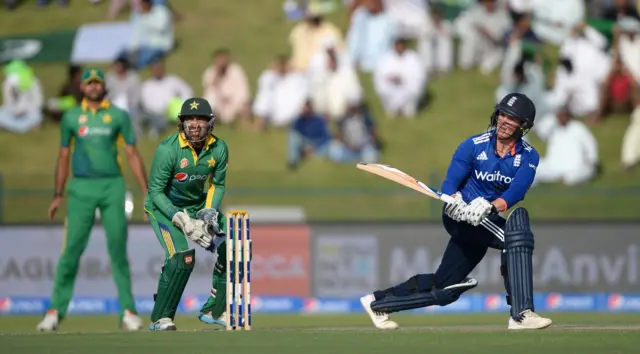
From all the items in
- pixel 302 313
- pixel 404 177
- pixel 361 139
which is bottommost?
pixel 302 313

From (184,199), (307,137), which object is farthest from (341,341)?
(307,137)

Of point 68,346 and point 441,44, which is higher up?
point 441,44

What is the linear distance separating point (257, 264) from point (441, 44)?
6858 millimetres

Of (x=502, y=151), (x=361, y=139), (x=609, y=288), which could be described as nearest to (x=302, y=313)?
(x=609, y=288)

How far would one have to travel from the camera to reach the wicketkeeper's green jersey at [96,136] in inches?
463

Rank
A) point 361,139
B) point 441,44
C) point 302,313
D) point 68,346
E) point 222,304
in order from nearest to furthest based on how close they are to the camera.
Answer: point 68,346, point 222,304, point 302,313, point 361,139, point 441,44

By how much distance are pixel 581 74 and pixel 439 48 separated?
2363 millimetres

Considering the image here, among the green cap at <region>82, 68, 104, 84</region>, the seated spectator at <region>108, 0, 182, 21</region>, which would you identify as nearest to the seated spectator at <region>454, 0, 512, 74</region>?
the seated spectator at <region>108, 0, 182, 21</region>

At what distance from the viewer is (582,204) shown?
59.4 feet

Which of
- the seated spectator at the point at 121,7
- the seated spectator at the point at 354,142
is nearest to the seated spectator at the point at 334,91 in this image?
the seated spectator at the point at 354,142

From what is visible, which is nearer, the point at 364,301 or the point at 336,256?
the point at 364,301

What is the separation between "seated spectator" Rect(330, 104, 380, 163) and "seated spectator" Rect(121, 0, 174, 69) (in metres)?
3.72

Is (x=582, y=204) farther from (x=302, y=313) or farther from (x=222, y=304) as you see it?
(x=222, y=304)

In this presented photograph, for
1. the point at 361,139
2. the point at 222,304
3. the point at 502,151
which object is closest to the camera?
the point at 502,151
